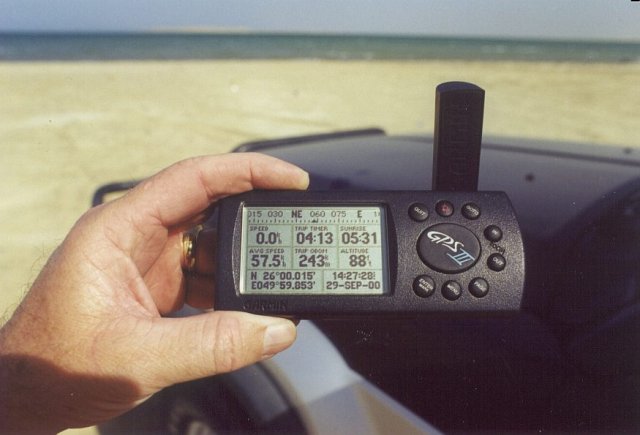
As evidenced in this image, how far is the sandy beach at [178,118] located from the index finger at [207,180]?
185 cm

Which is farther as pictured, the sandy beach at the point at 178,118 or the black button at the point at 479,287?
the sandy beach at the point at 178,118

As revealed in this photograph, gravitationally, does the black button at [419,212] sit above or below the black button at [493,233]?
above

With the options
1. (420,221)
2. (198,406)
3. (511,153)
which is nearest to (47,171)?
(198,406)

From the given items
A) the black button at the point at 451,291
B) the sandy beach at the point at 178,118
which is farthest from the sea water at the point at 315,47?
the black button at the point at 451,291

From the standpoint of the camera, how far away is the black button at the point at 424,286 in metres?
1.37

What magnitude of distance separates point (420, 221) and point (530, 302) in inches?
17.9

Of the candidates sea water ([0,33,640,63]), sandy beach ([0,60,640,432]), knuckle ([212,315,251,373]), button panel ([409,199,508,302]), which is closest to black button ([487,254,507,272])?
button panel ([409,199,508,302])

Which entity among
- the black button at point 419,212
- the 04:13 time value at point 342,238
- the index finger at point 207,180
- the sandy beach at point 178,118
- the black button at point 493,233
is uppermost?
the index finger at point 207,180

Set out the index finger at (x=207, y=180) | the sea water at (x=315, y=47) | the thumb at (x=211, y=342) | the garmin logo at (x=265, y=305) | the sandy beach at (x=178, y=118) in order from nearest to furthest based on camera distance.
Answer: the thumb at (x=211, y=342) → the garmin logo at (x=265, y=305) → the index finger at (x=207, y=180) → the sandy beach at (x=178, y=118) → the sea water at (x=315, y=47)

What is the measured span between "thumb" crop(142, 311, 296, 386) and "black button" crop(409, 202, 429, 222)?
1.41 feet

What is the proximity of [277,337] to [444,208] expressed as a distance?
0.52m

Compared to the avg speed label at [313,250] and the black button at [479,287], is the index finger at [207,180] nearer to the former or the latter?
the avg speed label at [313,250]

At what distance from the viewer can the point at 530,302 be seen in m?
1.62

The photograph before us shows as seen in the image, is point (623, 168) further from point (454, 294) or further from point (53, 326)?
point (53, 326)
